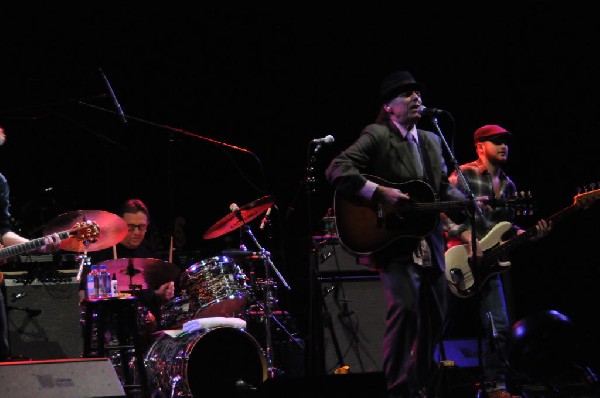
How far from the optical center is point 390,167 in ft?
17.1

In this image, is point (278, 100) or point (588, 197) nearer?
point (588, 197)

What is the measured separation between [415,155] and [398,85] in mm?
512

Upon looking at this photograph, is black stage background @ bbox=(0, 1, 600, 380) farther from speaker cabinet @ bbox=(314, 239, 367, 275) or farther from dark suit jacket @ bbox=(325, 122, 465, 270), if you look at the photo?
dark suit jacket @ bbox=(325, 122, 465, 270)

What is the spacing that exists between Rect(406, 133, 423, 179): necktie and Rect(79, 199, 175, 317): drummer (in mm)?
2961

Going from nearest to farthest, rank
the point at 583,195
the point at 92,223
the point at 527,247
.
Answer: the point at 92,223, the point at 583,195, the point at 527,247

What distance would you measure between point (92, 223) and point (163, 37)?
11.0ft

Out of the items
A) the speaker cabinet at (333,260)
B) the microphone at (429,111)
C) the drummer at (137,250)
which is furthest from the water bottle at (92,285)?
the microphone at (429,111)

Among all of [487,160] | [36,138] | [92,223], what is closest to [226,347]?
[92,223]

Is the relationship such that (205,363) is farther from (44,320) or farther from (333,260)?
(44,320)

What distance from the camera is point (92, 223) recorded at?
593cm

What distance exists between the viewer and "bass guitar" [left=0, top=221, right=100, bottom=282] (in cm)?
591

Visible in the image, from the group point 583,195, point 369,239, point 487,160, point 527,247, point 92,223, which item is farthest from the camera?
point 527,247

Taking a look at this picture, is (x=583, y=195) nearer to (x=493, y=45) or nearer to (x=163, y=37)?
(x=493, y=45)

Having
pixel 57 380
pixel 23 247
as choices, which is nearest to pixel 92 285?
pixel 23 247
